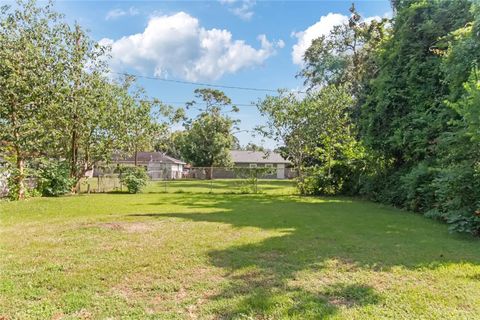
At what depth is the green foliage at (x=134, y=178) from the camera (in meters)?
17.7

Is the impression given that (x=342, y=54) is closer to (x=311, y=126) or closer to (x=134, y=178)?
(x=311, y=126)

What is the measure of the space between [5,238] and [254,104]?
14186 millimetres

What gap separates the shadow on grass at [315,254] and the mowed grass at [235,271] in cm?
2

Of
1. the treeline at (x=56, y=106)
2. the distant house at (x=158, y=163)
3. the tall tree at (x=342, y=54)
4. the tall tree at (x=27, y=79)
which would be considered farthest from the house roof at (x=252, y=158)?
the tall tree at (x=27, y=79)

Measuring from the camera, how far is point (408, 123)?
11.9 m

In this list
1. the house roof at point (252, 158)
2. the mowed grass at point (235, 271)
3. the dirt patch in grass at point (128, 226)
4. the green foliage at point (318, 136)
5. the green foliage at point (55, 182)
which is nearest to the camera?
the mowed grass at point (235, 271)

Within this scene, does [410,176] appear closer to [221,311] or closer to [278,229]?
[278,229]

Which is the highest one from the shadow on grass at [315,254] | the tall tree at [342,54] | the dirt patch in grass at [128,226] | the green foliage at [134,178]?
the tall tree at [342,54]

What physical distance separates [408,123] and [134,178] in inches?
511

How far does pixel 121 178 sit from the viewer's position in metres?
18.1

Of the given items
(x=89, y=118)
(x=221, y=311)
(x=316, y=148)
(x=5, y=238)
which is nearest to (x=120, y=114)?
(x=89, y=118)

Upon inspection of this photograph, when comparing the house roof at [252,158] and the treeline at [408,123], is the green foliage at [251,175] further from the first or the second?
the house roof at [252,158]

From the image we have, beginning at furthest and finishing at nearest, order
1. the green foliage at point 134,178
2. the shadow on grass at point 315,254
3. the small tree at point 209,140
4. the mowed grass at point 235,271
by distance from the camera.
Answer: the small tree at point 209,140
the green foliage at point 134,178
the shadow on grass at point 315,254
the mowed grass at point 235,271

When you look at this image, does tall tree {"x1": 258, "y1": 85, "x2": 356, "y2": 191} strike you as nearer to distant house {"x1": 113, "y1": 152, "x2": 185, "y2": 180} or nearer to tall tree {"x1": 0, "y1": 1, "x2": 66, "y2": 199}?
tall tree {"x1": 0, "y1": 1, "x2": 66, "y2": 199}
